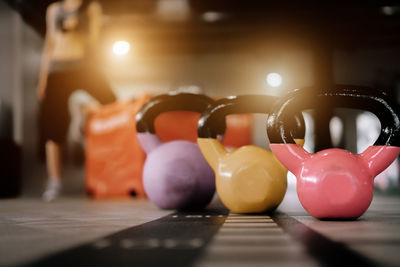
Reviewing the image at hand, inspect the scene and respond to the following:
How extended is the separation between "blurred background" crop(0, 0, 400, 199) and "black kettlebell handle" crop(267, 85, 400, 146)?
339cm

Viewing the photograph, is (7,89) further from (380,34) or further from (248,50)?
(380,34)

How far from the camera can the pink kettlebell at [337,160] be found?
4.72ft

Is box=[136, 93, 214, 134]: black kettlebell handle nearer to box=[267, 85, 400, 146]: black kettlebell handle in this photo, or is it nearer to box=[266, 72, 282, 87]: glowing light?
box=[267, 85, 400, 146]: black kettlebell handle

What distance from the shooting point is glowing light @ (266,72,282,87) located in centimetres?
702

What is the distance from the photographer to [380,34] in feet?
21.1

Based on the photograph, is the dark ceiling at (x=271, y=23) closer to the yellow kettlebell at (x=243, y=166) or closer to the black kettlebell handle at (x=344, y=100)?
the yellow kettlebell at (x=243, y=166)

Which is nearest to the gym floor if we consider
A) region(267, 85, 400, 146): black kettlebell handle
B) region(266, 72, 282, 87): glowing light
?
region(267, 85, 400, 146): black kettlebell handle

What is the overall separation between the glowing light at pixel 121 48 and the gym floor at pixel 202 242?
5.65 meters

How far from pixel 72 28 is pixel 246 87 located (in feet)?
13.8

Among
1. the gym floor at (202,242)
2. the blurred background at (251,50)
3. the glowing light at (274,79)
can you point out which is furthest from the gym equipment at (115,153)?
the glowing light at (274,79)

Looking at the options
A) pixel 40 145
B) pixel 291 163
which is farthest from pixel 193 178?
pixel 40 145

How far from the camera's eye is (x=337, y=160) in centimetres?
146

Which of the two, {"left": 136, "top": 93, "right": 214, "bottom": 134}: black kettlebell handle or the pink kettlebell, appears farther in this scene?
{"left": 136, "top": 93, "right": 214, "bottom": 134}: black kettlebell handle

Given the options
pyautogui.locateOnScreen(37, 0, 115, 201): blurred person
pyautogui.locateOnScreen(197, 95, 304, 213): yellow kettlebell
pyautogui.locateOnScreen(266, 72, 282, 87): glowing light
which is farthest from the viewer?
pyautogui.locateOnScreen(266, 72, 282, 87): glowing light
